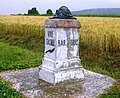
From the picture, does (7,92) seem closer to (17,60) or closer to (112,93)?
(112,93)

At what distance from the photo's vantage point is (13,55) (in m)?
11.7

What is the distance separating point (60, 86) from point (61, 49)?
0.89 metres

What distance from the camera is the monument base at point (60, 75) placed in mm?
6816

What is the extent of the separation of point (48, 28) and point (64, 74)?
1191mm

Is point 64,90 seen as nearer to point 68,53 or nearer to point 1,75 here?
point 68,53

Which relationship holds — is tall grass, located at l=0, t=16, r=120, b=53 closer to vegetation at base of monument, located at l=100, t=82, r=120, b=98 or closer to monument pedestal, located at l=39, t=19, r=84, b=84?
monument pedestal, located at l=39, t=19, r=84, b=84

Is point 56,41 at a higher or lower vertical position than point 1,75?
higher

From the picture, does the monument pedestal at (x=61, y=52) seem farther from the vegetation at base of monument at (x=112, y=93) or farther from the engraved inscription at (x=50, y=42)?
the vegetation at base of monument at (x=112, y=93)

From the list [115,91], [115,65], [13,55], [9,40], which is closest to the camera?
[115,91]

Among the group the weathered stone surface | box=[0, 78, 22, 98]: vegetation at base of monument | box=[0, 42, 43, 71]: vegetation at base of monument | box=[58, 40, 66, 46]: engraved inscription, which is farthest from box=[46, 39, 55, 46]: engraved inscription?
box=[0, 42, 43, 71]: vegetation at base of monument

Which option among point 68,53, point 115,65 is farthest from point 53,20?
point 115,65

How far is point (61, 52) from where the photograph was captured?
22.8 ft

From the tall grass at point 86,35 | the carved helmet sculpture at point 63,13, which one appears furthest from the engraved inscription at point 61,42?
the tall grass at point 86,35

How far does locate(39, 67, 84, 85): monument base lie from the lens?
6816 millimetres
